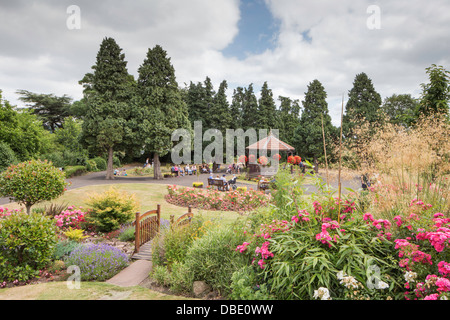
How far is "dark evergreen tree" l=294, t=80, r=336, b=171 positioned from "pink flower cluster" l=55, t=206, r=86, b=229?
23.6 meters

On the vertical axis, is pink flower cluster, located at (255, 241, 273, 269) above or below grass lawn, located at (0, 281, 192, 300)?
above

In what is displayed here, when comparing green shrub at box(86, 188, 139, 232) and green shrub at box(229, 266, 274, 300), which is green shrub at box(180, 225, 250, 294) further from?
green shrub at box(86, 188, 139, 232)

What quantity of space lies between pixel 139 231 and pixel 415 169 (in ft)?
19.0

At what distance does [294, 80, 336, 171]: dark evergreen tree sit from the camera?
26.9 m

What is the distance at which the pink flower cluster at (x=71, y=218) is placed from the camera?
7.75 m

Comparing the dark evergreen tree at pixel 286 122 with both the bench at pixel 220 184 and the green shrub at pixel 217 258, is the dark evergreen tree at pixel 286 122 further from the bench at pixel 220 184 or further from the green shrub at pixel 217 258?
the green shrub at pixel 217 258

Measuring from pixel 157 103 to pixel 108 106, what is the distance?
350cm


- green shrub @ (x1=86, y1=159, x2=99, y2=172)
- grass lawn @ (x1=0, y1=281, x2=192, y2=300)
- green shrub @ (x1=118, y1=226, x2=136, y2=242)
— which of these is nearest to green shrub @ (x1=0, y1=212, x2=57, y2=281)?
grass lawn @ (x1=0, y1=281, x2=192, y2=300)

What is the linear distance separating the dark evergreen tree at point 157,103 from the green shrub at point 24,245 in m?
14.1

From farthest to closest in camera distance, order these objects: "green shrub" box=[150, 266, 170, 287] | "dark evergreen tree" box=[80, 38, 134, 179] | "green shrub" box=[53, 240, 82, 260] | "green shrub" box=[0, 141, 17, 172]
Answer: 1. "dark evergreen tree" box=[80, 38, 134, 179]
2. "green shrub" box=[0, 141, 17, 172]
3. "green shrub" box=[53, 240, 82, 260]
4. "green shrub" box=[150, 266, 170, 287]

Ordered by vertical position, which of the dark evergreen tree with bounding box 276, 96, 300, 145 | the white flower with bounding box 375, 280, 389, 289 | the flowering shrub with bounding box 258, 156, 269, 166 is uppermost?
the dark evergreen tree with bounding box 276, 96, 300, 145

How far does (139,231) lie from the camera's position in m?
6.20
